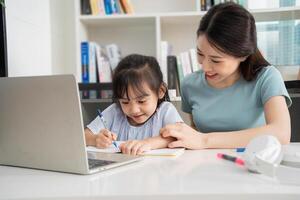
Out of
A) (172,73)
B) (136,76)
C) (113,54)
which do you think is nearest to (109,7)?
(113,54)

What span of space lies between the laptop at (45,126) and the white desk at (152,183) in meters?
0.02

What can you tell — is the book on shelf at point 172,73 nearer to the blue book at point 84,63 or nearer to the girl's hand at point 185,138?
the blue book at point 84,63

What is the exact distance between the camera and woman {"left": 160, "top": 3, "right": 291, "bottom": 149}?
3.18 ft

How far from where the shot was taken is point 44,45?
207cm

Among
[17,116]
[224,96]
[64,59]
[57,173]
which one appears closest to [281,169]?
[57,173]

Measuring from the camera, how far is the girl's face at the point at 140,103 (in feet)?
4.00

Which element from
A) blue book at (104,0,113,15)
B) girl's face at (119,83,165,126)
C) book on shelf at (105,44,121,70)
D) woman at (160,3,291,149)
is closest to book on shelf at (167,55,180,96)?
book on shelf at (105,44,121,70)

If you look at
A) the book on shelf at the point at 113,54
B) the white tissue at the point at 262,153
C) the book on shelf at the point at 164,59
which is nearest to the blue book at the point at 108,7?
the book on shelf at the point at 113,54

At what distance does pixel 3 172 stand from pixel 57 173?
0.13 m

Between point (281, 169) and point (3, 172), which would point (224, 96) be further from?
point (3, 172)

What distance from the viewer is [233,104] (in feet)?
4.16

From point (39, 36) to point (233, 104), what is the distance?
126cm

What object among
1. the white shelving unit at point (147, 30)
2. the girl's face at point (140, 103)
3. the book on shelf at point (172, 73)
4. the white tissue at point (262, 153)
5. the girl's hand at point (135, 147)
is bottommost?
the girl's hand at point (135, 147)

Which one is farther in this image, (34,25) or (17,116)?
(34,25)
